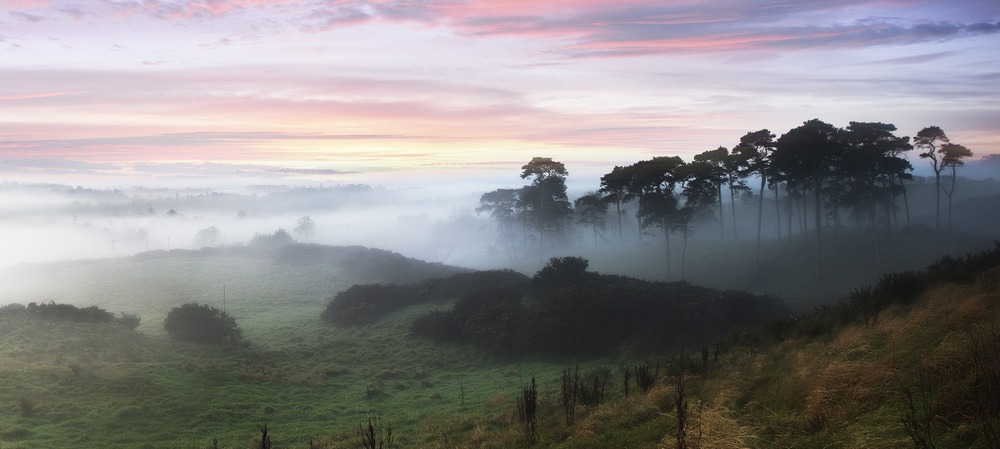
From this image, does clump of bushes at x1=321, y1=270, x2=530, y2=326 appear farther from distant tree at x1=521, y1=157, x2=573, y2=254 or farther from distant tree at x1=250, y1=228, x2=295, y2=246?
distant tree at x1=250, y1=228, x2=295, y2=246

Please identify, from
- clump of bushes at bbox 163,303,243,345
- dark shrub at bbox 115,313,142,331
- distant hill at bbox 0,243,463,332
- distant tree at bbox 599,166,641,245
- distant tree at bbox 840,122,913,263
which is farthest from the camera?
distant hill at bbox 0,243,463,332

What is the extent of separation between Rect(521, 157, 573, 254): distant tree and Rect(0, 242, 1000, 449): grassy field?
28283 millimetres

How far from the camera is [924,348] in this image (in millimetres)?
10438

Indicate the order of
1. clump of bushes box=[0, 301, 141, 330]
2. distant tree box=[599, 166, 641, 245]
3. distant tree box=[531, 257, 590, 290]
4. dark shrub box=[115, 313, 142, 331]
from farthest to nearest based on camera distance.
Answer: distant tree box=[599, 166, 641, 245] < distant tree box=[531, 257, 590, 290] < dark shrub box=[115, 313, 142, 331] < clump of bushes box=[0, 301, 141, 330]

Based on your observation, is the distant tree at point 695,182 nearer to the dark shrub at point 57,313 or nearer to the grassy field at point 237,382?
the grassy field at point 237,382

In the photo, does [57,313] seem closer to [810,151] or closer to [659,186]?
[659,186]

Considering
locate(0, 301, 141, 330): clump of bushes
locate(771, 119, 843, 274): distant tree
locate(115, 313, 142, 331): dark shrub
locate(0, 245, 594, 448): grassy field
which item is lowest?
locate(0, 245, 594, 448): grassy field

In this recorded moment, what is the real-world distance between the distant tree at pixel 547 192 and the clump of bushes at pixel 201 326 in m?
38.8

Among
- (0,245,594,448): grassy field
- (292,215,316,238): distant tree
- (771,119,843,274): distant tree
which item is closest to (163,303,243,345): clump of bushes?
(0,245,594,448): grassy field

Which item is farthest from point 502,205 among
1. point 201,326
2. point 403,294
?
point 201,326

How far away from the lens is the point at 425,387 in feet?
89.0

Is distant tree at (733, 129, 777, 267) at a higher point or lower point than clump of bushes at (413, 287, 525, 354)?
higher

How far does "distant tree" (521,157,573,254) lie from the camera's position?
6681 centimetres

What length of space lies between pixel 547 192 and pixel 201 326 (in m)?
42.2
